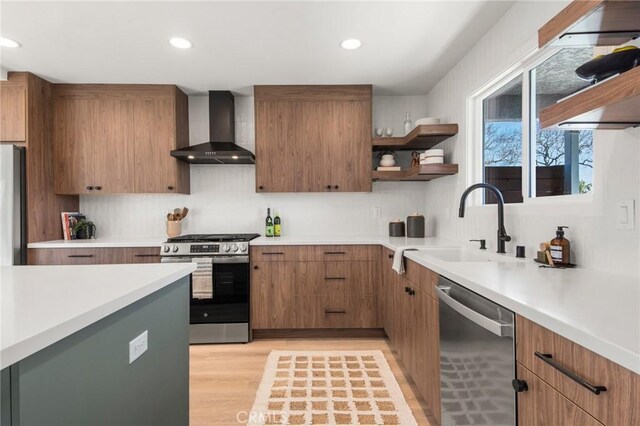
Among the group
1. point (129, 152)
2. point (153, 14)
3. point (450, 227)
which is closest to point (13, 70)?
point (129, 152)

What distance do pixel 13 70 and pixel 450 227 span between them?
4144mm

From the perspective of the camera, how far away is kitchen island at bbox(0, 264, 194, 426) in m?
0.69

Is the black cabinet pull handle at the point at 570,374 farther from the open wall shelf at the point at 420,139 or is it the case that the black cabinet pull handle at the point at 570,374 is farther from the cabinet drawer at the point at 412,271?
the open wall shelf at the point at 420,139

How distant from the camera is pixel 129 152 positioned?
10.9 ft

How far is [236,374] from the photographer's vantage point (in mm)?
2420

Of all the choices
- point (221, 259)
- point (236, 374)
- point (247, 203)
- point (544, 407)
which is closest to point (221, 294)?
point (221, 259)

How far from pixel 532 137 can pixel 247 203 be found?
2.69 metres

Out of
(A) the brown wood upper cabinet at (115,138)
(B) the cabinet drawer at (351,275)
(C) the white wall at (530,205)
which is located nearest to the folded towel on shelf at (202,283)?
(A) the brown wood upper cabinet at (115,138)

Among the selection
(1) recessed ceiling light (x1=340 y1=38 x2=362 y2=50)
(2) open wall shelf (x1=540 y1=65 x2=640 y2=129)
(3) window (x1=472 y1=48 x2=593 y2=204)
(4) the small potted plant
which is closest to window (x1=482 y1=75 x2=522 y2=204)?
(3) window (x1=472 y1=48 x2=593 y2=204)

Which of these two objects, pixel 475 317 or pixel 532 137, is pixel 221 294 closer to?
pixel 475 317

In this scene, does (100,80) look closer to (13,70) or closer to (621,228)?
(13,70)

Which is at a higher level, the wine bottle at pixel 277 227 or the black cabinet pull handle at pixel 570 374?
the wine bottle at pixel 277 227

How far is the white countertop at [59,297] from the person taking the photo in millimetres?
662

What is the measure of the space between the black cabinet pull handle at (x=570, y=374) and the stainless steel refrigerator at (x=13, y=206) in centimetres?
379
